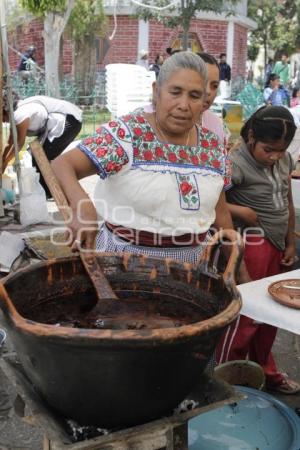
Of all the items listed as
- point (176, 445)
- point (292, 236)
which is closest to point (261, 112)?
point (292, 236)

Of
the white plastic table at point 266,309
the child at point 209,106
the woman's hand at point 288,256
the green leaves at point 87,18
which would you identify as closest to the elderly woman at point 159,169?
the white plastic table at point 266,309

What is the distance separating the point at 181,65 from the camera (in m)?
1.91

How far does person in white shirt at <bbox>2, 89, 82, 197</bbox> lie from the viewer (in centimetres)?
561

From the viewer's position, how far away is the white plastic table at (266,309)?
196 cm

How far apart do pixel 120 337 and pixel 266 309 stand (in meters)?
1.05

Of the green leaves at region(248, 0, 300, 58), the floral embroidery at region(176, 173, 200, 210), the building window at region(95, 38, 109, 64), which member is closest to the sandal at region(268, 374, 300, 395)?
the floral embroidery at region(176, 173, 200, 210)

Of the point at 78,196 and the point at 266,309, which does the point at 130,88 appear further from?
the point at 78,196

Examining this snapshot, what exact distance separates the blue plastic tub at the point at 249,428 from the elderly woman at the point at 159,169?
708 millimetres

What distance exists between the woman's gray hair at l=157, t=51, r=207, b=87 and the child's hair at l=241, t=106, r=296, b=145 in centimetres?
81

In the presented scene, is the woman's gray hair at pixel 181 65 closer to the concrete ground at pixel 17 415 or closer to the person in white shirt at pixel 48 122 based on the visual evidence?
the concrete ground at pixel 17 415

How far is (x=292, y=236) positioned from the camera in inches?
122

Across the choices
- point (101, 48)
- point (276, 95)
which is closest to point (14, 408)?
point (276, 95)

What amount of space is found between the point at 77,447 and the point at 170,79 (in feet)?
4.03

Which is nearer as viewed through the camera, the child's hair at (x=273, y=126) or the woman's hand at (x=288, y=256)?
the child's hair at (x=273, y=126)
